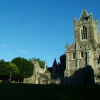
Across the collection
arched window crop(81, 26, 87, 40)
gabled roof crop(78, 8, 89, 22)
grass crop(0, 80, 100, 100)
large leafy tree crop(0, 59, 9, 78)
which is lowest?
grass crop(0, 80, 100, 100)

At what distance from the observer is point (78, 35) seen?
73.8 meters

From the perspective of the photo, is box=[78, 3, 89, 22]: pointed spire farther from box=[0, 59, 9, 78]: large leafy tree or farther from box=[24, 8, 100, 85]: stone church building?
box=[0, 59, 9, 78]: large leafy tree

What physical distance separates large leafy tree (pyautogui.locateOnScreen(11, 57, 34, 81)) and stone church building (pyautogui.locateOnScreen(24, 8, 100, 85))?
3.49 metres

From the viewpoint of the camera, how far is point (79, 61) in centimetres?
6231

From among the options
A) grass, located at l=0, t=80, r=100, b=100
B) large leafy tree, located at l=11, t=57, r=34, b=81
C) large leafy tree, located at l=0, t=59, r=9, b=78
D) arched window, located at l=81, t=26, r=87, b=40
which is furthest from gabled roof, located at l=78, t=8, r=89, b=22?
grass, located at l=0, t=80, r=100, b=100

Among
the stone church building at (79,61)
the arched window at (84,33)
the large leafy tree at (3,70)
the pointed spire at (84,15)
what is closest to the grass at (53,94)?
the large leafy tree at (3,70)

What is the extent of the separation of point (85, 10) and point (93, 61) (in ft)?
92.8

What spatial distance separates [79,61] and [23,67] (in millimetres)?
22974

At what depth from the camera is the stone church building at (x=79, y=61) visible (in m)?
59.7

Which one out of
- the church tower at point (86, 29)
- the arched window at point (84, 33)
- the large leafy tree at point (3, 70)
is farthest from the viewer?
the arched window at point (84, 33)

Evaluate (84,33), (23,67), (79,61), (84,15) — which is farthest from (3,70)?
(84,15)

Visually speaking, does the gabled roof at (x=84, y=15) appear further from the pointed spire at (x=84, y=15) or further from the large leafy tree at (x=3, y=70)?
the large leafy tree at (x=3, y=70)

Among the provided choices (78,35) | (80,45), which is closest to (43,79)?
(80,45)

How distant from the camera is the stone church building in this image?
59.7 m
